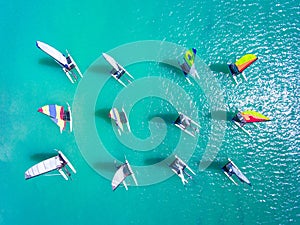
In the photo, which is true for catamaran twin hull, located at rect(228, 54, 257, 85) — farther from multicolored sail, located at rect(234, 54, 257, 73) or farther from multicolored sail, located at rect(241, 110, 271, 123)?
multicolored sail, located at rect(241, 110, 271, 123)

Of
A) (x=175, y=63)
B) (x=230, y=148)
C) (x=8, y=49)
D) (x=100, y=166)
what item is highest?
(x=8, y=49)

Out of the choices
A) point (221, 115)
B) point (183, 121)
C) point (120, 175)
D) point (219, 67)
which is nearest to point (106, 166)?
point (120, 175)

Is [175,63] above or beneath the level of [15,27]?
beneath

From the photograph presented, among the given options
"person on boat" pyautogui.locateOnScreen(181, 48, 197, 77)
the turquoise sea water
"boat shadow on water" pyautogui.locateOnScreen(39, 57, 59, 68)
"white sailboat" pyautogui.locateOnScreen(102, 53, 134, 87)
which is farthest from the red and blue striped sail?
"person on boat" pyautogui.locateOnScreen(181, 48, 197, 77)

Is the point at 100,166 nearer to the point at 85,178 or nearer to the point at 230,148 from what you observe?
the point at 85,178

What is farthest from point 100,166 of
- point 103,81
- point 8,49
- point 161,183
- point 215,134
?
point 8,49

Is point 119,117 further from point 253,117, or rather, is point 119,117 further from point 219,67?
point 253,117
